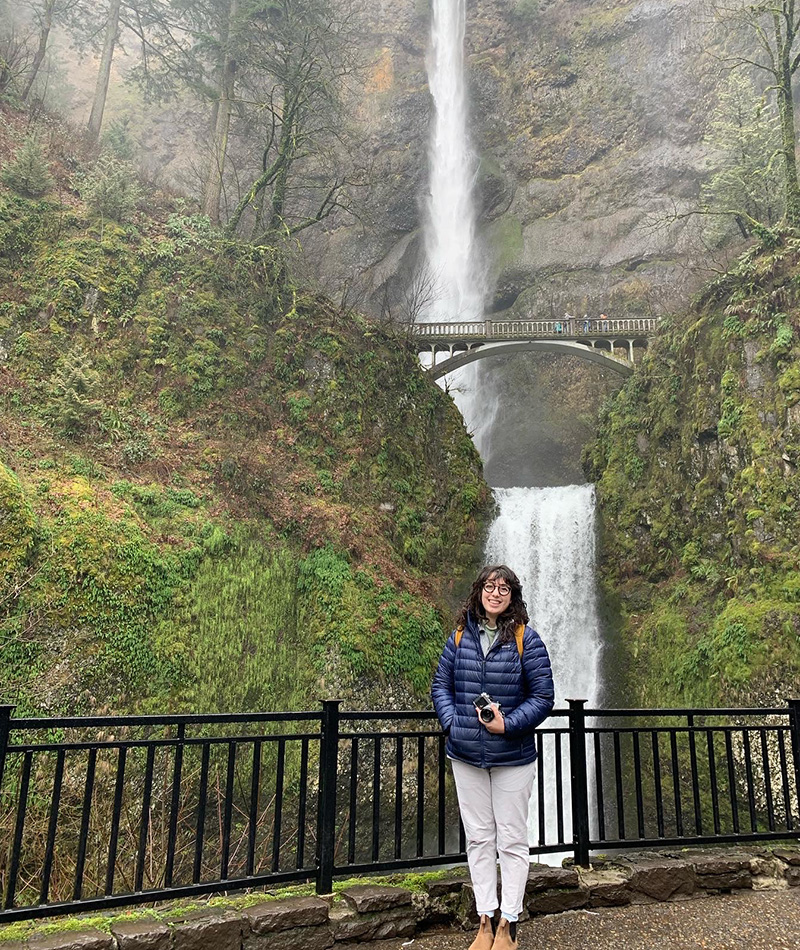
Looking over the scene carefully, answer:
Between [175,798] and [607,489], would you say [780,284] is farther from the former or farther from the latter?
[175,798]

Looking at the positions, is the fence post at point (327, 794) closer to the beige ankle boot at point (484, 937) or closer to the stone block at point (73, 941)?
the beige ankle boot at point (484, 937)

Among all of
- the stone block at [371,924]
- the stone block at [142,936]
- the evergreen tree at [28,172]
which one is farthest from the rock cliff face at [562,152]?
the stone block at [142,936]

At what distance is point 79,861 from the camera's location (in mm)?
3295

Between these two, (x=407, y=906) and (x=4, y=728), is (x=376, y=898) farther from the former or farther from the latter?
(x=4, y=728)

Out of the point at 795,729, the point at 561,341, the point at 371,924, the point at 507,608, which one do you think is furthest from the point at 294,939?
the point at 561,341

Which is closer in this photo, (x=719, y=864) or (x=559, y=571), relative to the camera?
(x=719, y=864)

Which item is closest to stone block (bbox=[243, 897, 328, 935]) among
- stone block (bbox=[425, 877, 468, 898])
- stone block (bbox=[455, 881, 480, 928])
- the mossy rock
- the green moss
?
stone block (bbox=[425, 877, 468, 898])

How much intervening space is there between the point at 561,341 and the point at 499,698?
21057 mm

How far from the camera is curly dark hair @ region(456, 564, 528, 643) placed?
3459mm

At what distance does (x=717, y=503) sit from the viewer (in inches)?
562

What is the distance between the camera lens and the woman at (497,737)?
3277mm

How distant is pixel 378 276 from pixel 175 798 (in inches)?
1229

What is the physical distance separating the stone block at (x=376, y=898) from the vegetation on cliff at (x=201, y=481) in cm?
625

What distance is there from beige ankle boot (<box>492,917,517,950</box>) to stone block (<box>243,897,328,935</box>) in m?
1.00
